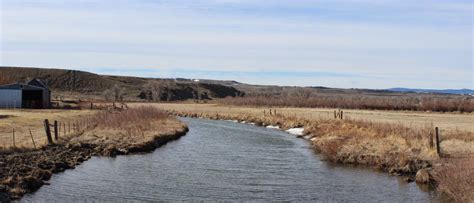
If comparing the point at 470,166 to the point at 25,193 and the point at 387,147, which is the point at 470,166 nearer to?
the point at 387,147

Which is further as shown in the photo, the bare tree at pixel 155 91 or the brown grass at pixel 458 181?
the bare tree at pixel 155 91

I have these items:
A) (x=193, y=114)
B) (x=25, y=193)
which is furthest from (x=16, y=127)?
(x=193, y=114)

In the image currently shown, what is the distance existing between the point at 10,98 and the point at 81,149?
178ft

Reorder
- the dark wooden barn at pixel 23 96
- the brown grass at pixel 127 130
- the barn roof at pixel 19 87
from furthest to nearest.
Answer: the barn roof at pixel 19 87 → the dark wooden barn at pixel 23 96 → the brown grass at pixel 127 130

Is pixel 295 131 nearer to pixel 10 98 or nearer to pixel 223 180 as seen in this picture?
pixel 223 180

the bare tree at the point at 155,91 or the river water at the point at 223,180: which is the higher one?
the bare tree at the point at 155,91

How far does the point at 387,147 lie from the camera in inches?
1309

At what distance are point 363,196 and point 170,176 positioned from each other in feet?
30.4

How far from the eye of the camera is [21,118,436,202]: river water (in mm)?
23438

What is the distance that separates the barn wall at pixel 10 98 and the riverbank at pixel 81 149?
31.9 meters

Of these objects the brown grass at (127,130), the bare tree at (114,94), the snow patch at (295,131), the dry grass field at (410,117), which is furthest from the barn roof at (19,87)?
the bare tree at (114,94)

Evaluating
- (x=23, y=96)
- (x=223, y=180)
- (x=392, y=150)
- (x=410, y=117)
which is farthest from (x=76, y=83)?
(x=223, y=180)

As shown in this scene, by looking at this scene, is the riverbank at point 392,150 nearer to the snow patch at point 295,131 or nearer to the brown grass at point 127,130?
the snow patch at point 295,131

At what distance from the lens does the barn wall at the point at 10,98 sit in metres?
83.9
